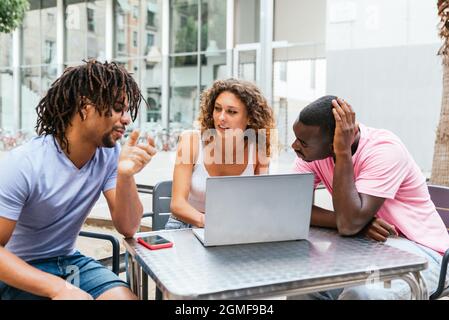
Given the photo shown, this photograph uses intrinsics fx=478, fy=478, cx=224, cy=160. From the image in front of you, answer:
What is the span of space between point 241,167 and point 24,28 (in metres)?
12.7

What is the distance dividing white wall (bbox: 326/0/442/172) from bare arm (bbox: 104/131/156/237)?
6.71 metres

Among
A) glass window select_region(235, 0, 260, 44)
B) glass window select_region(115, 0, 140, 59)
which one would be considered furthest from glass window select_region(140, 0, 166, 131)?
glass window select_region(235, 0, 260, 44)

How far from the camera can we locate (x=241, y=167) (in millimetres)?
2445

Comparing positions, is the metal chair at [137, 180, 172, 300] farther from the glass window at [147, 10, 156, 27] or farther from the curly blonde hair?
the glass window at [147, 10, 156, 27]

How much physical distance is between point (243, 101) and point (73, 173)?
1.12 m

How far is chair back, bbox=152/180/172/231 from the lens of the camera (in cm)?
251

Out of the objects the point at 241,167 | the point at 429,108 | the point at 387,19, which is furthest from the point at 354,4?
the point at 241,167

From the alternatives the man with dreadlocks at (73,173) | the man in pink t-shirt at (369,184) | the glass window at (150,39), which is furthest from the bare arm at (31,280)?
the glass window at (150,39)

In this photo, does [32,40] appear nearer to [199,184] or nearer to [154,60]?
[154,60]

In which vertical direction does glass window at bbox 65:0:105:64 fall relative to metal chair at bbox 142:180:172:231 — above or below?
above

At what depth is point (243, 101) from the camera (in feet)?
8.22

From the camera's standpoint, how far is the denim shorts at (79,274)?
5.32ft

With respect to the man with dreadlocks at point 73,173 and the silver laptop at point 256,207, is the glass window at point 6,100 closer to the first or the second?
the man with dreadlocks at point 73,173
